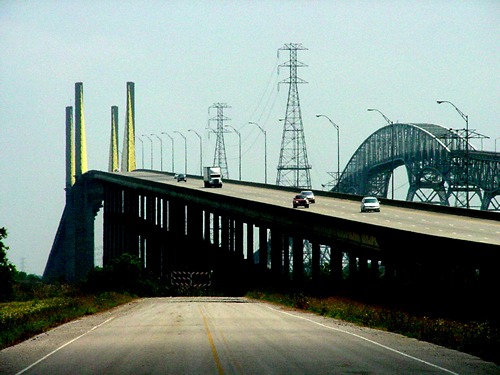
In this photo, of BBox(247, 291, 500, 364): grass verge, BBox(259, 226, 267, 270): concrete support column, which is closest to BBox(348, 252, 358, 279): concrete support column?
BBox(247, 291, 500, 364): grass verge

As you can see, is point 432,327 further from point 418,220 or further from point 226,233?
point 226,233

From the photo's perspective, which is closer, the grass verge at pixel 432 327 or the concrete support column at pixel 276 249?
the grass verge at pixel 432 327

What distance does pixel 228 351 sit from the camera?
3089 centimetres

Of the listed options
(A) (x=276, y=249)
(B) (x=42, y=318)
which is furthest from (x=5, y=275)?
(B) (x=42, y=318)

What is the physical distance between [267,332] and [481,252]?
12688 mm

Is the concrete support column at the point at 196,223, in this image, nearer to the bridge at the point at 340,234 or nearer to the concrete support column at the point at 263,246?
the bridge at the point at 340,234

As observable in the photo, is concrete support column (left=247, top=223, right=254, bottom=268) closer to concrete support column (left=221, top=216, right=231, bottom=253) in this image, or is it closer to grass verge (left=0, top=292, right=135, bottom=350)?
concrete support column (left=221, top=216, right=231, bottom=253)

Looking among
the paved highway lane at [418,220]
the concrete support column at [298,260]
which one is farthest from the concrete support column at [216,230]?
the concrete support column at [298,260]

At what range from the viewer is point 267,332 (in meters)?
38.6

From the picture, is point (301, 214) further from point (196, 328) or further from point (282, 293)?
point (196, 328)

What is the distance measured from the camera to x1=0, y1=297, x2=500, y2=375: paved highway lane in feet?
88.1

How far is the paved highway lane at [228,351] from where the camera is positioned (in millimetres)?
26844

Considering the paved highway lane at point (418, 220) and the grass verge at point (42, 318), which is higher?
the paved highway lane at point (418, 220)

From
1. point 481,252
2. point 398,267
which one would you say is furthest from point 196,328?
point 398,267
